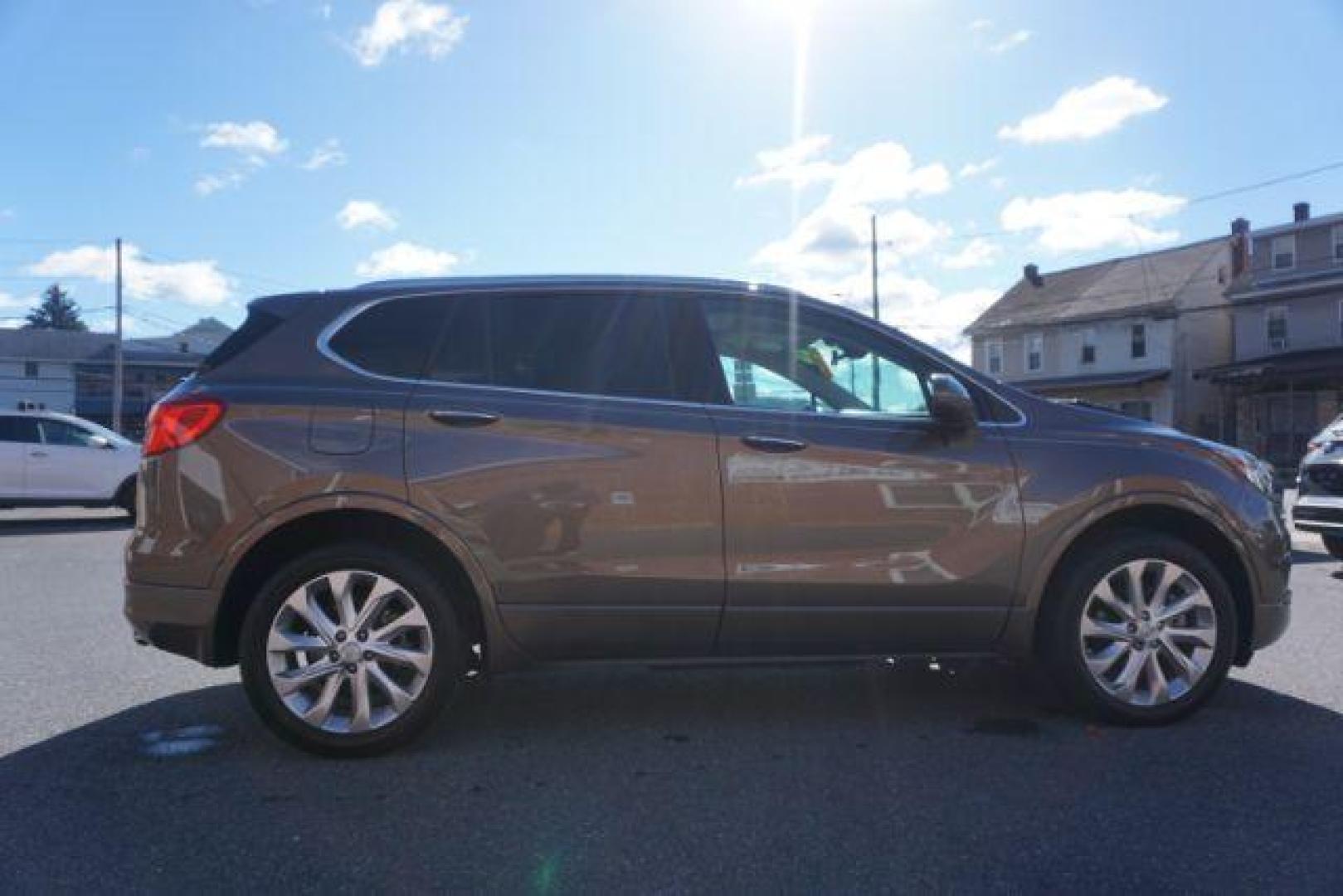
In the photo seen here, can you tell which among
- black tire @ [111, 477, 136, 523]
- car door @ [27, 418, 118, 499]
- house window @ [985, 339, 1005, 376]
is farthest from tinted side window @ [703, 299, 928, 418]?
house window @ [985, 339, 1005, 376]

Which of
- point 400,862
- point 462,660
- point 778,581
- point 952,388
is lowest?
point 400,862

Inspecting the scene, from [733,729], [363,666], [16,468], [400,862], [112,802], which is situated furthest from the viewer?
[16,468]

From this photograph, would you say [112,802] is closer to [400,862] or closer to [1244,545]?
[400,862]

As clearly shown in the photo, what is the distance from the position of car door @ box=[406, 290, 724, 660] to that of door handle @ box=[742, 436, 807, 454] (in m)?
0.15

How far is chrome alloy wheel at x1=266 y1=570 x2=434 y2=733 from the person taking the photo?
12.7 ft

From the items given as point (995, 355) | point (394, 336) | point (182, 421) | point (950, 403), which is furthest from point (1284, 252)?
point (182, 421)

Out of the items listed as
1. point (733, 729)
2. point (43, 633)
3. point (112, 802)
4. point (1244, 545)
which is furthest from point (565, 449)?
point (43, 633)

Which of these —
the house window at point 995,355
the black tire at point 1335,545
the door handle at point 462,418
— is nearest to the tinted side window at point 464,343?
the door handle at point 462,418

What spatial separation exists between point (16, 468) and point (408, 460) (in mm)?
12556

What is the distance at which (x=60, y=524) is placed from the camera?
47.0ft

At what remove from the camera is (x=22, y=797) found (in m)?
3.54

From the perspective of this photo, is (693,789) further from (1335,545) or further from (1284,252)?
(1284,252)

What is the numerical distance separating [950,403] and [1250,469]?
1.49 m

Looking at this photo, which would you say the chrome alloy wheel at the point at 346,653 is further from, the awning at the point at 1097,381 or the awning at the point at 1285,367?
the awning at the point at 1097,381
